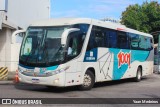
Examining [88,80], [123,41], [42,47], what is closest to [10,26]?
[123,41]

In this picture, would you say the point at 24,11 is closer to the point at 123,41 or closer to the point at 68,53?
the point at 123,41

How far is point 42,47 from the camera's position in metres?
15.7

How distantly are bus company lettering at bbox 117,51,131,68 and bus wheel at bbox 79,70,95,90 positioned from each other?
10.7 feet

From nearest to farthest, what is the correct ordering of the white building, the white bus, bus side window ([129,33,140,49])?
the white bus < bus side window ([129,33,140,49]) < the white building

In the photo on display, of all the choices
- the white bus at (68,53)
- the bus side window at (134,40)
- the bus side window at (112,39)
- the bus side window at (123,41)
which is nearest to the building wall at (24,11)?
the bus side window at (134,40)

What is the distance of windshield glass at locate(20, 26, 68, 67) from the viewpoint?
1545 cm

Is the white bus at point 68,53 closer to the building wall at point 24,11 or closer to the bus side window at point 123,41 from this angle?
the bus side window at point 123,41

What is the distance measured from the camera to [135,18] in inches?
2084

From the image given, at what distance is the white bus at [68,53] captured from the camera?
50.6 feet

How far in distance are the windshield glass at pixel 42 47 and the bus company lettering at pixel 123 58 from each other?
5.32 meters

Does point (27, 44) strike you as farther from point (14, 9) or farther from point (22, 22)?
point (22, 22)

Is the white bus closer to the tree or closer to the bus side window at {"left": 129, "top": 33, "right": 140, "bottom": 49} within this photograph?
the bus side window at {"left": 129, "top": 33, "right": 140, "bottom": 49}

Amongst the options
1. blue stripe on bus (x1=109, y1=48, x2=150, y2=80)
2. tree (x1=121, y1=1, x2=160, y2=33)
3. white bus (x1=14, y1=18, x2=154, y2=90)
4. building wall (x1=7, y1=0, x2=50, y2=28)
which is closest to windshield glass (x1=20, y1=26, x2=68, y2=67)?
white bus (x1=14, y1=18, x2=154, y2=90)

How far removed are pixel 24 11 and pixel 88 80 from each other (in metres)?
18.7
